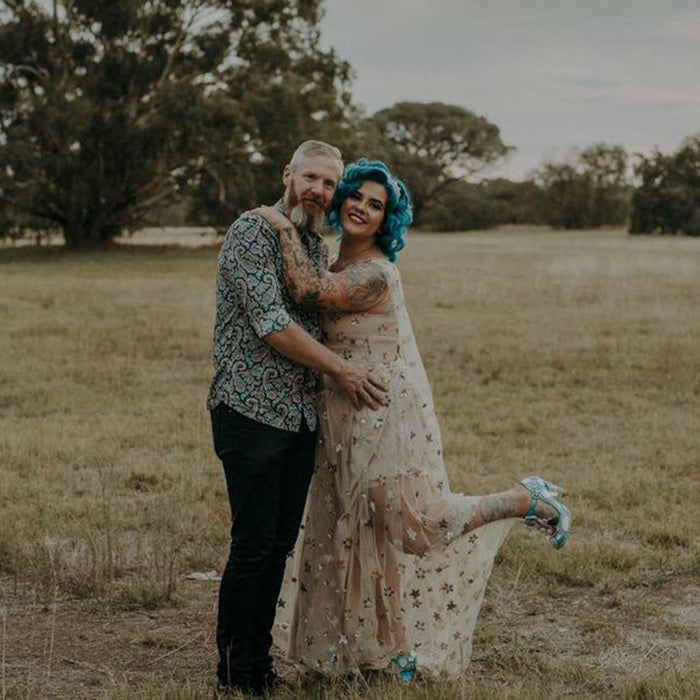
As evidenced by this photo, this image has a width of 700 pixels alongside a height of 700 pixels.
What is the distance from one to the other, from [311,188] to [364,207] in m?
0.22

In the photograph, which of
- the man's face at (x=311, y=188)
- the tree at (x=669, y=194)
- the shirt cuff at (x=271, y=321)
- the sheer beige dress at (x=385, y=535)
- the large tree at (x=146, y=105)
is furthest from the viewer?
the tree at (x=669, y=194)

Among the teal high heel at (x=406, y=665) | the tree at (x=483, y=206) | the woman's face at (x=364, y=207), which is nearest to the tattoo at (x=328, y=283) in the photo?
the woman's face at (x=364, y=207)

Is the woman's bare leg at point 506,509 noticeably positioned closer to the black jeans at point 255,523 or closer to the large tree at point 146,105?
the black jeans at point 255,523

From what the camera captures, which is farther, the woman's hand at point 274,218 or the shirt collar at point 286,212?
the shirt collar at point 286,212

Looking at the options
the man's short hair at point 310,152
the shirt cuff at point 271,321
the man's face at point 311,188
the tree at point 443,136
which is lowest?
the shirt cuff at point 271,321

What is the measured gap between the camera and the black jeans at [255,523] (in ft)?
13.0

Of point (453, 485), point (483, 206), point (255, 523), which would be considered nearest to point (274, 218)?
point (255, 523)

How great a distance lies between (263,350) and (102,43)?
32.4 meters

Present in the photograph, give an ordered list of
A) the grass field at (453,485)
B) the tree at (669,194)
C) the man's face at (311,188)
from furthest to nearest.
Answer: the tree at (669,194) < the grass field at (453,485) < the man's face at (311,188)

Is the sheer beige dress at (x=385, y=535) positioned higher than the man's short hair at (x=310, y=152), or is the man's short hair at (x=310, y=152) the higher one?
the man's short hair at (x=310, y=152)

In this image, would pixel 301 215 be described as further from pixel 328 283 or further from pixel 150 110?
pixel 150 110

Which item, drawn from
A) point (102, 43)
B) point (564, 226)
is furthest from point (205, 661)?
point (564, 226)

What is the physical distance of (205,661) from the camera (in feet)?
15.4

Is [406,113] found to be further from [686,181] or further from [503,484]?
[503,484]
